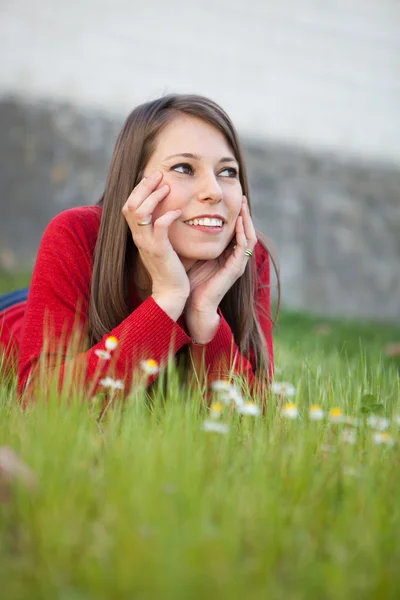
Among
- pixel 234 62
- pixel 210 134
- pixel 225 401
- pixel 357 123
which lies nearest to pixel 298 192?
pixel 357 123

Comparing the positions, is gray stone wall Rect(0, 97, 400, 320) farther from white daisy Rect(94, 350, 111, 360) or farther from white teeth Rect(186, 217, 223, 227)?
white daisy Rect(94, 350, 111, 360)

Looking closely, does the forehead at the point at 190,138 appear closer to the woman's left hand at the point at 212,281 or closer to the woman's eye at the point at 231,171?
the woman's eye at the point at 231,171

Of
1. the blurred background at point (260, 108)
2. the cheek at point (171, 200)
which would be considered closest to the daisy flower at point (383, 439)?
the cheek at point (171, 200)

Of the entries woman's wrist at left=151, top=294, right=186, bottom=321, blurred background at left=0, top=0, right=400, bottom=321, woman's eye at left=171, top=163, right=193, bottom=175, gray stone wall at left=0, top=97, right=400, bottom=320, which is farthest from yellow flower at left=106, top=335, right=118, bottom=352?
gray stone wall at left=0, top=97, right=400, bottom=320

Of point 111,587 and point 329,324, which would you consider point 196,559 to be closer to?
point 111,587

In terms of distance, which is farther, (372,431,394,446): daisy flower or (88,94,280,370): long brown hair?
(88,94,280,370): long brown hair

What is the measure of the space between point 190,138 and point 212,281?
0.43m

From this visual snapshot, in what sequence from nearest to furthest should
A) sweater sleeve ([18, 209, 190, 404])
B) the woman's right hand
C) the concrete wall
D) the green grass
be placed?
1. the green grass
2. sweater sleeve ([18, 209, 190, 404])
3. the woman's right hand
4. the concrete wall

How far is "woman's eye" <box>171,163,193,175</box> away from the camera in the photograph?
6.93 feet

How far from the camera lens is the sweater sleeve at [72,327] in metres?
1.93

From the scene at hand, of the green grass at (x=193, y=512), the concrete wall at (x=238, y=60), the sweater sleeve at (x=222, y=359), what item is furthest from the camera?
the concrete wall at (x=238, y=60)

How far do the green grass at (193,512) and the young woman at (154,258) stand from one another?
0.42 m

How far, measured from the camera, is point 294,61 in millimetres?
7195

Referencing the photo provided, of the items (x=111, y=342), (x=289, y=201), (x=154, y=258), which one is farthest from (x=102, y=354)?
(x=289, y=201)
